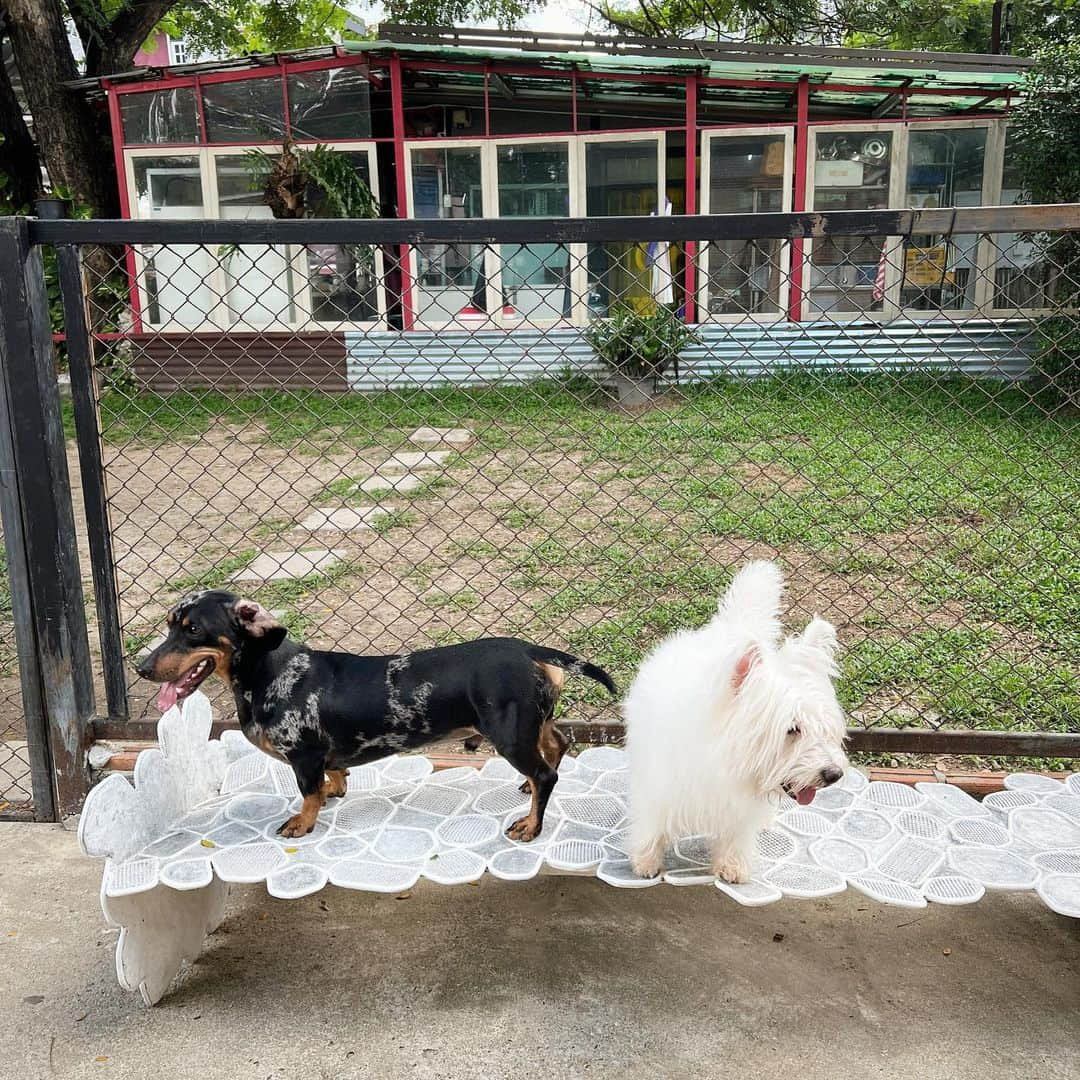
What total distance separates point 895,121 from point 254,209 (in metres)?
8.05

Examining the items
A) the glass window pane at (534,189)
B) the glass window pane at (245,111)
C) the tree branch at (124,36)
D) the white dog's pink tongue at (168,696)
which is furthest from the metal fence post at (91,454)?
the tree branch at (124,36)

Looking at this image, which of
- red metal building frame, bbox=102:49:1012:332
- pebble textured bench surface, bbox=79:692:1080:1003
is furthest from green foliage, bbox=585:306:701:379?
pebble textured bench surface, bbox=79:692:1080:1003

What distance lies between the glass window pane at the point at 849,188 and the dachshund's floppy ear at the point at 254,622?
34.5 ft

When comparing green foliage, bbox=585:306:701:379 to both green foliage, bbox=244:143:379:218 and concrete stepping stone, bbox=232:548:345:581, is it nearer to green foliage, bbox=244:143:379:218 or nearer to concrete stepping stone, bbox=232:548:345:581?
green foliage, bbox=244:143:379:218

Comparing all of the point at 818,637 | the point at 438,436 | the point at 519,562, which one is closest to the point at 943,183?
the point at 438,436

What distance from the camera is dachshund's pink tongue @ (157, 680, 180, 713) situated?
7.80 ft

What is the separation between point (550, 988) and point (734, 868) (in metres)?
0.57

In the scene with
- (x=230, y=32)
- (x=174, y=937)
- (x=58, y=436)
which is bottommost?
(x=174, y=937)

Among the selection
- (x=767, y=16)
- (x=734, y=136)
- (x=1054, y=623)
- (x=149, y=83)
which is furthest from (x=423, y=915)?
(x=767, y=16)

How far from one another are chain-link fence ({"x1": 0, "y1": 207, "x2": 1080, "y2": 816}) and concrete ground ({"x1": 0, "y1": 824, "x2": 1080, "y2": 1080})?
0.66 m

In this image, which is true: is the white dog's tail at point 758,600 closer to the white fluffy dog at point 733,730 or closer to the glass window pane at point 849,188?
the white fluffy dog at point 733,730

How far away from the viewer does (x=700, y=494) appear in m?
6.72

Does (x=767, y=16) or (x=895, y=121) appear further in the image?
(x=767, y=16)

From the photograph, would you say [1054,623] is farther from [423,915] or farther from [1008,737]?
[423,915]
